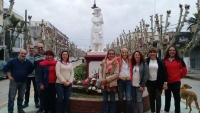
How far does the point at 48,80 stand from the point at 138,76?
87.4 inches

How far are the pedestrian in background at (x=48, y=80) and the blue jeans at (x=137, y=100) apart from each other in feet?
6.53

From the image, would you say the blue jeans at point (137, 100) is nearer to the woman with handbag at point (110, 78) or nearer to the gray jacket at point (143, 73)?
the gray jacket at point (143, 73)

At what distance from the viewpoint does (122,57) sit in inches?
204

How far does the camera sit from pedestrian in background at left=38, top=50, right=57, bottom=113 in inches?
205

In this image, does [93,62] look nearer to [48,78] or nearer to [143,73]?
[48,78]

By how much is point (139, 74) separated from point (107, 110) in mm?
1212

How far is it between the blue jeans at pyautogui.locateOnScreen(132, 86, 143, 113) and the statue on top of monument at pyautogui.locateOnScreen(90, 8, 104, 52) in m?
4.74

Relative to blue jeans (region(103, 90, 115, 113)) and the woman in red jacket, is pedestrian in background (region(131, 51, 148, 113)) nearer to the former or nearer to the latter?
blue jeans (region(103, 90, 115, 113))

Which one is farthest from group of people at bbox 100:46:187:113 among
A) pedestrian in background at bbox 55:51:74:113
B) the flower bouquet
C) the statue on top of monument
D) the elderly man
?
the statue on top of monument

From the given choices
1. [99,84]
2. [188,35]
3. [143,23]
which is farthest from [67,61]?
[143,23]

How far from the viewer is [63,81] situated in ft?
16.3

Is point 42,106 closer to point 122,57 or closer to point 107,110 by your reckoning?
point 107,110

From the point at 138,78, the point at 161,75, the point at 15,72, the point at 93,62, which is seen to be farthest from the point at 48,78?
the point at 93,62

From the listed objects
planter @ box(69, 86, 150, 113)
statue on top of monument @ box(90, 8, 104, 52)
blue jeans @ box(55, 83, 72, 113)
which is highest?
statue on top of monument @ box(90, 8, 104, 52)
